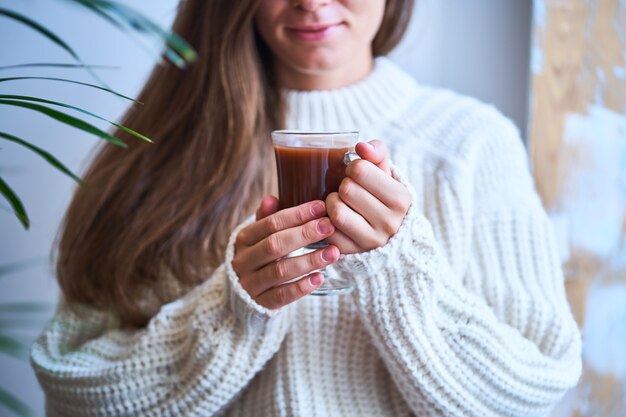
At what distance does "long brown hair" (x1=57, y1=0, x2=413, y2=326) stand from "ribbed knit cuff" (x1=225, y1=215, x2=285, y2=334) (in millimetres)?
265

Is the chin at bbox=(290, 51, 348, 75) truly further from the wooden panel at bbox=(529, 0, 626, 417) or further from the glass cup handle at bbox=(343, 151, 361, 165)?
the wooden panel at bbox=(529, 0, 626, 417)

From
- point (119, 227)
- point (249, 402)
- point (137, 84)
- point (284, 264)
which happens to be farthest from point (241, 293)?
point (137, 84)

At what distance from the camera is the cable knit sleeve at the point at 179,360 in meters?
1.06

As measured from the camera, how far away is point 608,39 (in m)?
1.48

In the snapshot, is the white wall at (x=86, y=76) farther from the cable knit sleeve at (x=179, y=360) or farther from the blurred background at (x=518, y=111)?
the cable knit sleeve at (x=179, y=360)

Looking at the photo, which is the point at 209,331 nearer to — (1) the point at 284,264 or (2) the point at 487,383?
(1) the point at 284,264

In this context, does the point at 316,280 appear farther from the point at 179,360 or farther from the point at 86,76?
the point at 86,76

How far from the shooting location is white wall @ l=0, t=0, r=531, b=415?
5.59 ft

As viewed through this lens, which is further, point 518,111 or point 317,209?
point 518,111

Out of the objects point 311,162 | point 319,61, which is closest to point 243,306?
point 311,162

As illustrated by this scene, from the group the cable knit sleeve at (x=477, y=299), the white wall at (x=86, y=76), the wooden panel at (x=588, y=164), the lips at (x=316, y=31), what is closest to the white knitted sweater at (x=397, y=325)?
the cable knit sleeve at (x=477, y=299)

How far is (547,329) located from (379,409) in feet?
1.11

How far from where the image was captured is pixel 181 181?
1.33 metres

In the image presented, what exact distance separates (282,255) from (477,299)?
41 centimetres
